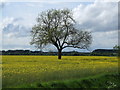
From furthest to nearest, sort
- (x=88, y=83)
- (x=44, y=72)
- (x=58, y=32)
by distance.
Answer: (x=58, y=32) < (x=44, y=72) < (x=88, y=83)

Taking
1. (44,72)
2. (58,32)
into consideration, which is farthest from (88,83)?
(58,32)

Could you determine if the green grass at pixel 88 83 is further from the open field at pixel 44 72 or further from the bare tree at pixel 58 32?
the bare tree at pixel 58 32

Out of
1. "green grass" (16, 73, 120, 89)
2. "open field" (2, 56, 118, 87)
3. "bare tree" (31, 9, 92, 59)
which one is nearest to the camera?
"green grass" (16, 73, 120, 89)

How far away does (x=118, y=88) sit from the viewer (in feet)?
44.8

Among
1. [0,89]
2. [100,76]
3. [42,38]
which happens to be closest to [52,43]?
[42,38]

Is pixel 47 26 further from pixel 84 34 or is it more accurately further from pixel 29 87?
pixel 29 87

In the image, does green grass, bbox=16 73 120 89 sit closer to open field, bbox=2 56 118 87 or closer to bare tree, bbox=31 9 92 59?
open field, bbox=2 56 118 87

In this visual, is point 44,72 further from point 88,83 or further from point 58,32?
point 58,32

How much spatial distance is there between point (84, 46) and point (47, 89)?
3486cm

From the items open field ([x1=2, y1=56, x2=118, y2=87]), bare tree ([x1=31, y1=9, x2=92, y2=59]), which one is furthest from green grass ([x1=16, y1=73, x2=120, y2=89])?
bare tree ([x1=31, y1=9, x2=92, y2=59])

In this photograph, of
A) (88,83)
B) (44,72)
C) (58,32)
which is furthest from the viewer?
(58,32)

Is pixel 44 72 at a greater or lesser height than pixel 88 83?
greater

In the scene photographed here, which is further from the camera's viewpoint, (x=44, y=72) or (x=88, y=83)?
(x=44, y=72)

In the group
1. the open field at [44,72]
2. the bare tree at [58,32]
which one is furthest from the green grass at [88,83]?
the bare tree at [58,32]
